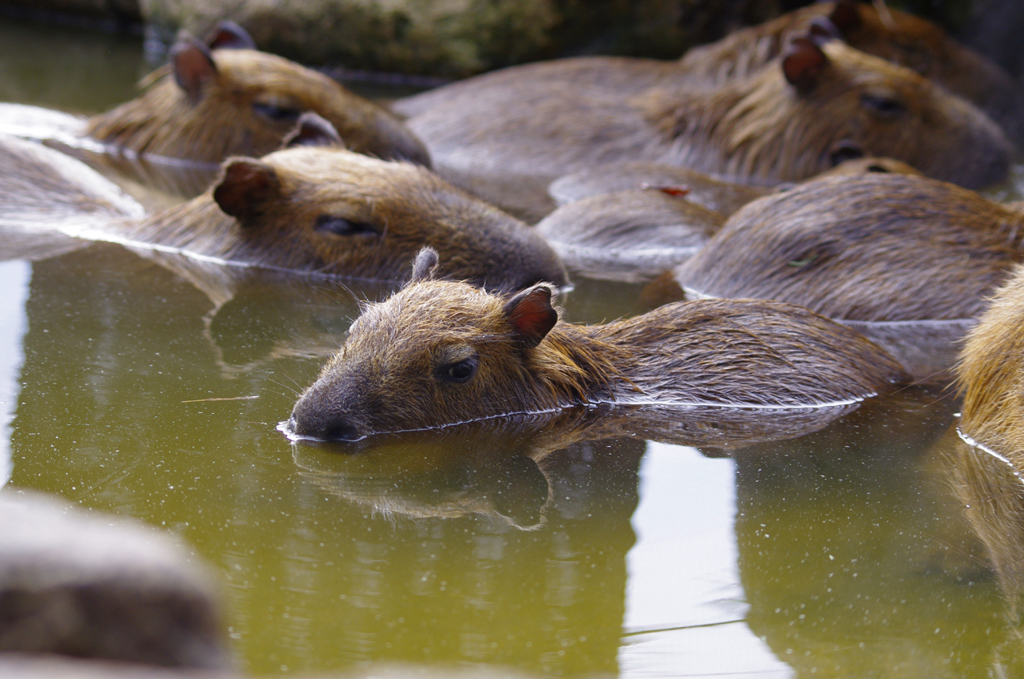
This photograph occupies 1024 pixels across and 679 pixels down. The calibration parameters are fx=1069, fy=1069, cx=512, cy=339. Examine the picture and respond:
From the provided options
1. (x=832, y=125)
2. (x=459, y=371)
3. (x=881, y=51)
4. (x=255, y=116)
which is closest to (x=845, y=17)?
(x=881, y=51)

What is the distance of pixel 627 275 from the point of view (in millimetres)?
5484

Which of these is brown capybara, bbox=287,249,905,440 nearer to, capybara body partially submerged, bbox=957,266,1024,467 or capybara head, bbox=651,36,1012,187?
capybara body partially submerged, bbox=957,266,1024,467

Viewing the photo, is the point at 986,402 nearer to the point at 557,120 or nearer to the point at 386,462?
the point at 386,462

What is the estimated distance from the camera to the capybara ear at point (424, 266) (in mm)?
3811

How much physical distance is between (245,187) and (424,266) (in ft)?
5.38

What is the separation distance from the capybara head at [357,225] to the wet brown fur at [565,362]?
3.42ft

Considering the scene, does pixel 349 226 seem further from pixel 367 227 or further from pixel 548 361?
pixel 548 361

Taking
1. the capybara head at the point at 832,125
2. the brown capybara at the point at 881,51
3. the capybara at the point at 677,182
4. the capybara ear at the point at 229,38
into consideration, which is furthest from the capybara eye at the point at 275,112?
the brown capybara at the point at 881,51

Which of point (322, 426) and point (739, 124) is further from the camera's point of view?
point (739, 124)

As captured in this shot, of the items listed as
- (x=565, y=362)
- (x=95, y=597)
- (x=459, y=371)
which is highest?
(x=95, y=597)

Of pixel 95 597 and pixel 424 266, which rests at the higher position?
pixel 95 597

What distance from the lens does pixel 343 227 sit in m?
5.13

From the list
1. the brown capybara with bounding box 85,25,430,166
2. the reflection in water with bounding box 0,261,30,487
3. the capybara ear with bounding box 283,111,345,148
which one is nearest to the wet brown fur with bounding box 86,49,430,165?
the brown capybara with bounding box 85,25,430,166

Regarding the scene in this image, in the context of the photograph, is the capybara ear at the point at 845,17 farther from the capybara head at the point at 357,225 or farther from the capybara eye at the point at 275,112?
the capybara head at the point at 357,225
